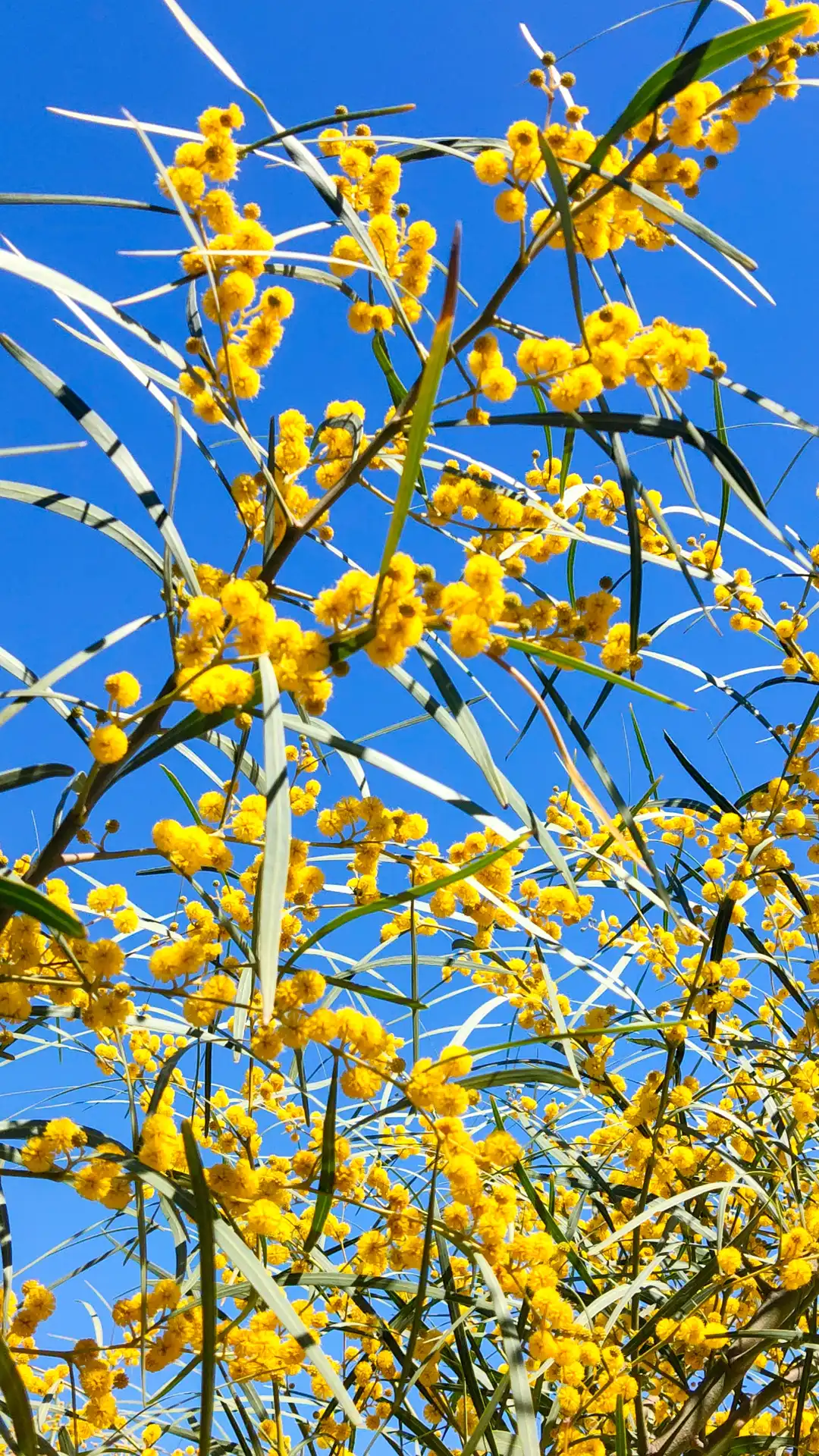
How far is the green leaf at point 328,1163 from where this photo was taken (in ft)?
4.43

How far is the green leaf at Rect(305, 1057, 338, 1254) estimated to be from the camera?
4.43ft

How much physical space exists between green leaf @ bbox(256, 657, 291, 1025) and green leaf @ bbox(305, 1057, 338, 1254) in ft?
1.22

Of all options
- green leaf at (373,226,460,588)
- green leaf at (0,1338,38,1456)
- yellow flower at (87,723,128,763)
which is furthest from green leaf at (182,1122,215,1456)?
green leaf at (373,226,460,588)

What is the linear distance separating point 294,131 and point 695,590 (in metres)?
0.77

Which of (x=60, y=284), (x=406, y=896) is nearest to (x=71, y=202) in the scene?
(x=60, y=284)

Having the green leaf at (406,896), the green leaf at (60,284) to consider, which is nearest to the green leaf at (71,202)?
the green leaf at (60,284)

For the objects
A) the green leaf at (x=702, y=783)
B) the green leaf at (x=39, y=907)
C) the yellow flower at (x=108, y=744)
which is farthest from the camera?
the green leaf at (x=702, y=783)

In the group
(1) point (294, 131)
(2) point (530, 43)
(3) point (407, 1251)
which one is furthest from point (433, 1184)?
(2) point (530, 43)

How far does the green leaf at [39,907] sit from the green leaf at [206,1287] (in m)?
0.27

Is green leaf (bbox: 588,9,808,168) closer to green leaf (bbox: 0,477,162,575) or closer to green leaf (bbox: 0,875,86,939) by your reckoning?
green leaf (bbox: 0,477,162,575)

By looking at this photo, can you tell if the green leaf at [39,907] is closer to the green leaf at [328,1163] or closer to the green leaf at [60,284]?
the green leaf at [328,1163]

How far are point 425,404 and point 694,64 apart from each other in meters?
0.55

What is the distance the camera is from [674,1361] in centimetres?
219

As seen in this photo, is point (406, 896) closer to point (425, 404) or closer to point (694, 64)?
point (425, 404)
